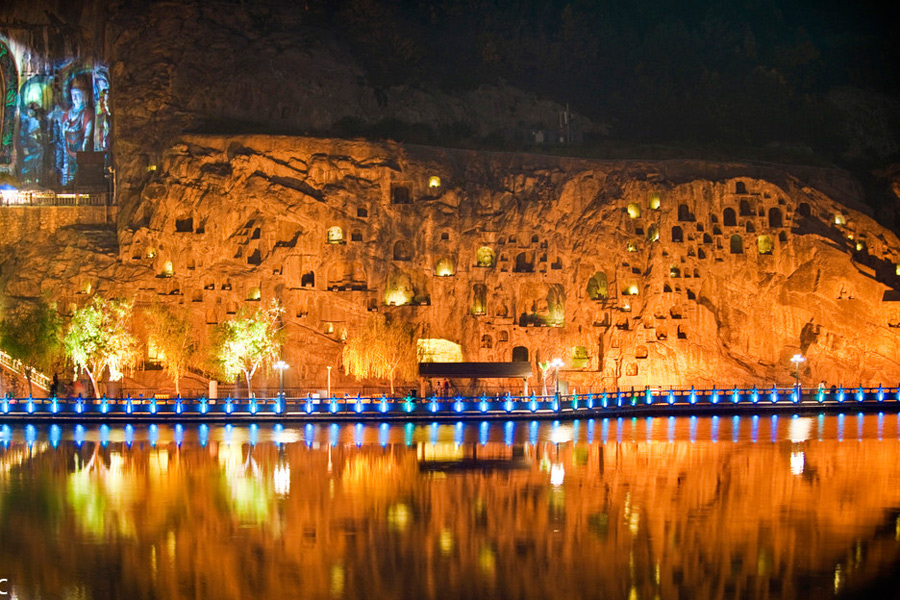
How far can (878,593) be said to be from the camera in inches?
772

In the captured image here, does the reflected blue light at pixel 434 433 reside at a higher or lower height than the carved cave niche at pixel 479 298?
lower

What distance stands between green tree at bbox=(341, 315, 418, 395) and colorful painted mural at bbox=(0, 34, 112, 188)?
24.1m

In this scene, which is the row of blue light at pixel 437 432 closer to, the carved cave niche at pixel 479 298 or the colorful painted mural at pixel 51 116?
the carved cave niche at pixel 479 298

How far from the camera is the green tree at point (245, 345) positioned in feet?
→ 189

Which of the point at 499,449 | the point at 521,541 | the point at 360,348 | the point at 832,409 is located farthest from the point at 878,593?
the point at 360,348

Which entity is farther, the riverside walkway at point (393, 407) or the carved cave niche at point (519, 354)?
the carved cave niche at point (519, 354)

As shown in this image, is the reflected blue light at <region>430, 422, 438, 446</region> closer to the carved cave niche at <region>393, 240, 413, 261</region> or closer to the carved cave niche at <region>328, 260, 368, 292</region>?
the carved cave niche at <region>328, 260, 368, 292</region>

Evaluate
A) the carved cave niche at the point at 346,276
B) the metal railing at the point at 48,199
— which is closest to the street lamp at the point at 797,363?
the carved cave niche at the point at 346,276

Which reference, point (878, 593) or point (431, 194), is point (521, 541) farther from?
point (431, 194)

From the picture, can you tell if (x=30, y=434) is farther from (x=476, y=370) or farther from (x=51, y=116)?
(x=51, y=116)

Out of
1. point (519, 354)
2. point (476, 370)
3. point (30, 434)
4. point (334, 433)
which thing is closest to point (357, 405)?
point (334, 433)

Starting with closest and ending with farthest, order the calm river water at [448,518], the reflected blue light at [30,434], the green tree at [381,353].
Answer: the calm river water at [448,518] < the reflected blue light at [30,434] < the green tree at [381,353]

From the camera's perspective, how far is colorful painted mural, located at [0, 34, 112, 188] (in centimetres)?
7288

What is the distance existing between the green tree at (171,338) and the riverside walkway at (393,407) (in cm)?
758
